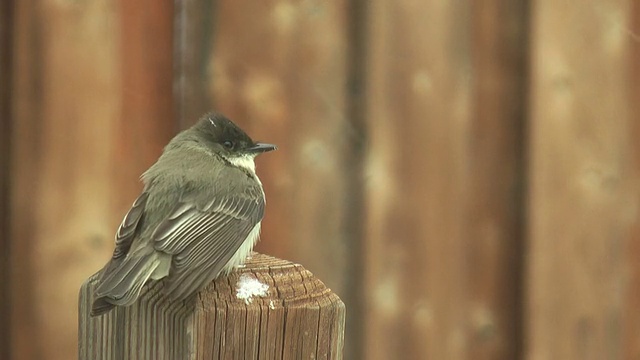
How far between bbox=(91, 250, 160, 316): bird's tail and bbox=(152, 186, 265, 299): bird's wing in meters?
0.06

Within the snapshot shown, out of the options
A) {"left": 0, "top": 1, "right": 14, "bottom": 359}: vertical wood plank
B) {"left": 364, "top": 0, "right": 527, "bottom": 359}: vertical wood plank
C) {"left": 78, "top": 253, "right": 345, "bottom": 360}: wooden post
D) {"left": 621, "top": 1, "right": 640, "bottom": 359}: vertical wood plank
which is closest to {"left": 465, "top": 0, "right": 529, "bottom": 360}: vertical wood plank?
{"left": 364, "top": 0, "right": 527, "bottom": 359}: vertical wood plank

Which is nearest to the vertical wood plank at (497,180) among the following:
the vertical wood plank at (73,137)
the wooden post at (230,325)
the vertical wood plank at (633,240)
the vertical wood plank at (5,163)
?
the vertical wood plank at (633,240)

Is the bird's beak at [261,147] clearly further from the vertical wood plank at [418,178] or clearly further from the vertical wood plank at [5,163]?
the vertical wood plank at [5,163]

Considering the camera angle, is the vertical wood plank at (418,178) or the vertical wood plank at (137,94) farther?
the vertical wood plank at (418,178)

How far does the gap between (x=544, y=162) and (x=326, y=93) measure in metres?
0.74

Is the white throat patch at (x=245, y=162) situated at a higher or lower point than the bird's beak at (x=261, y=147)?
lower

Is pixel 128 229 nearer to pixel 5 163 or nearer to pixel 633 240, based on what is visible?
pixel 5 163

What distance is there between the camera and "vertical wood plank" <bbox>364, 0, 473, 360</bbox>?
2.95 m

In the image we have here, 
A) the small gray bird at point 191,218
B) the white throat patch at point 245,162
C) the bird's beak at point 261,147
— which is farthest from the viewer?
the white throat patch at point 245,162

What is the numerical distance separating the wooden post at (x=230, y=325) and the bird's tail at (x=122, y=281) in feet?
0.14

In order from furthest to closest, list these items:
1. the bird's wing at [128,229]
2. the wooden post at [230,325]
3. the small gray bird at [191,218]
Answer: the bird's wing at [128,229] < the small gray bird at [191,218] < the wooden post at [230,325]

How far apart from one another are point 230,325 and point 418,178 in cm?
135

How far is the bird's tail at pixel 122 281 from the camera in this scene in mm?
1859

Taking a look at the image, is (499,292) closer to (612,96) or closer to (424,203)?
(424,203)
